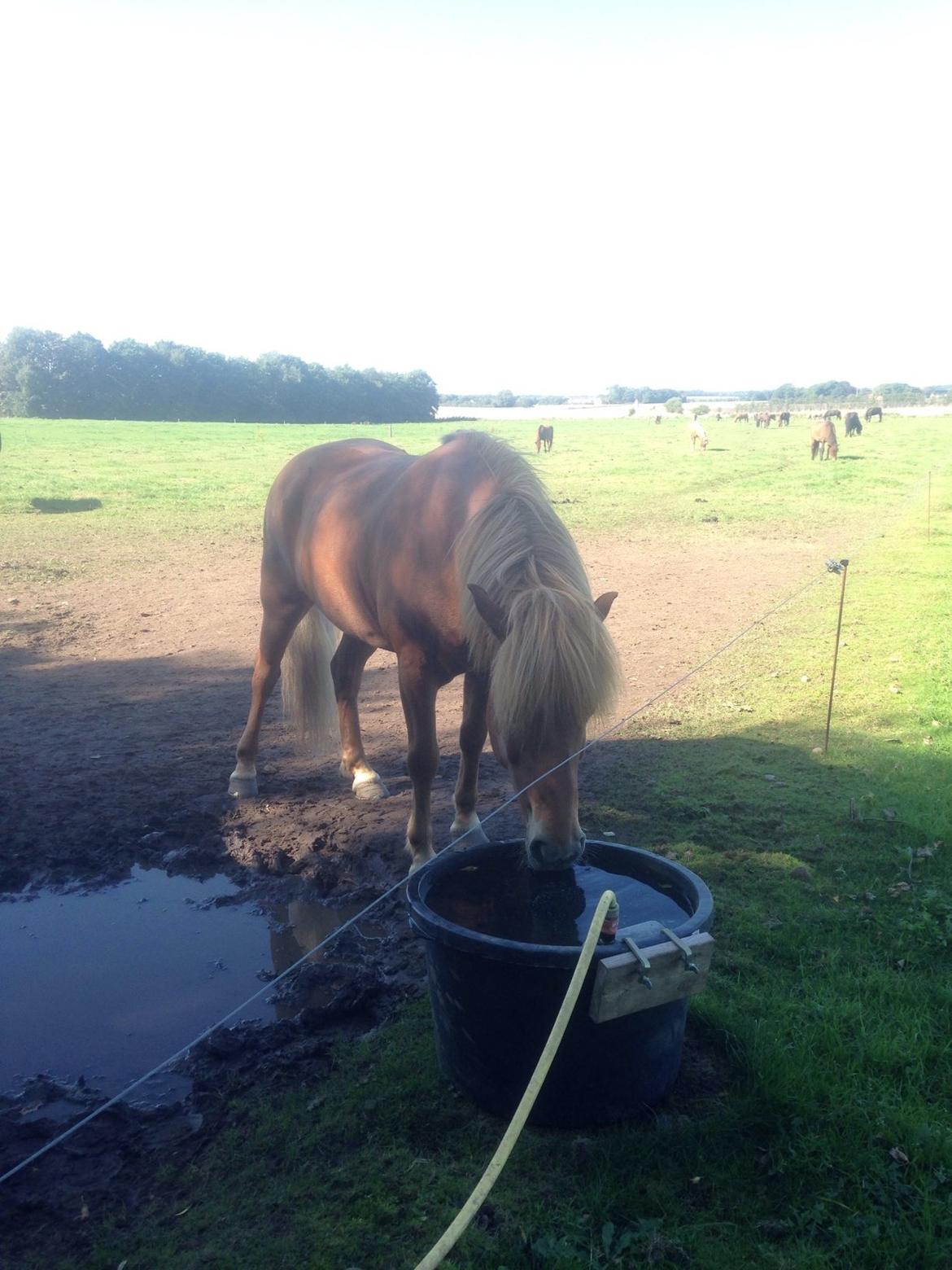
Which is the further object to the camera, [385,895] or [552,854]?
[385,895]

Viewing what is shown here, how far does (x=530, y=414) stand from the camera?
60.6 meters

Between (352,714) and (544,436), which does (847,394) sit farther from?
(352,714)

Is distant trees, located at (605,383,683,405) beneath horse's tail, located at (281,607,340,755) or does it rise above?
above

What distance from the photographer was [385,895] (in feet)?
10.7

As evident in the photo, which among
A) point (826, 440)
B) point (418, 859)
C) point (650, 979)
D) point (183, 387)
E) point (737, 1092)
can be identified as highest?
point (183, 387)

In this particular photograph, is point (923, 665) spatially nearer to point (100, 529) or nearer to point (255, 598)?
point (255, 598)

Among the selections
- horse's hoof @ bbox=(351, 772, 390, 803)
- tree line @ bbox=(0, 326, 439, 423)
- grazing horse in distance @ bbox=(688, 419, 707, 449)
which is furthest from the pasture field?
tree line @ bbox=(0, 326, 439, 423)

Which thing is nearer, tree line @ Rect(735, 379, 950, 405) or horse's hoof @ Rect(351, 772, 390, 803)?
horse's hoof @ Rect(351, 772, 390, 803)

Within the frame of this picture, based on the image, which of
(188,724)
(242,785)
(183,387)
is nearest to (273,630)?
(242,785)

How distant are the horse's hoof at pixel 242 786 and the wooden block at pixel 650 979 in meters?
3.49

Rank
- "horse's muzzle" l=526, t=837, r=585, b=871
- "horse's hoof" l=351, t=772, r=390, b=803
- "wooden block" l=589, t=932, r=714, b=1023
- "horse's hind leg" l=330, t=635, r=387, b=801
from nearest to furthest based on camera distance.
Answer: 1. "wooden block" l=589, t=932, r=714, b=1023
2. "horse's muzzle" l=526, t=837, r=585, b=871
3. "horse's hoof" l=351, t=772, r=390, b=803
4. "horse's hind leg" l=330, t=635, r=387, b=801

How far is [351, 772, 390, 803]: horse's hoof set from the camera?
534cm

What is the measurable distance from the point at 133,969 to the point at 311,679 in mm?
2415

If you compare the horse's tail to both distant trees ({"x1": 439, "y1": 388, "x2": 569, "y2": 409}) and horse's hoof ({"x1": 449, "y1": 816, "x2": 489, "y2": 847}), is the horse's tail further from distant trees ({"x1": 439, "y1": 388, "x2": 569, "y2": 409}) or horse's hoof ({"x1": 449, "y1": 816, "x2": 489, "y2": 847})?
distant trees ({"x1": 439, "y1": 388, "x2": 569, "y2": 409})
